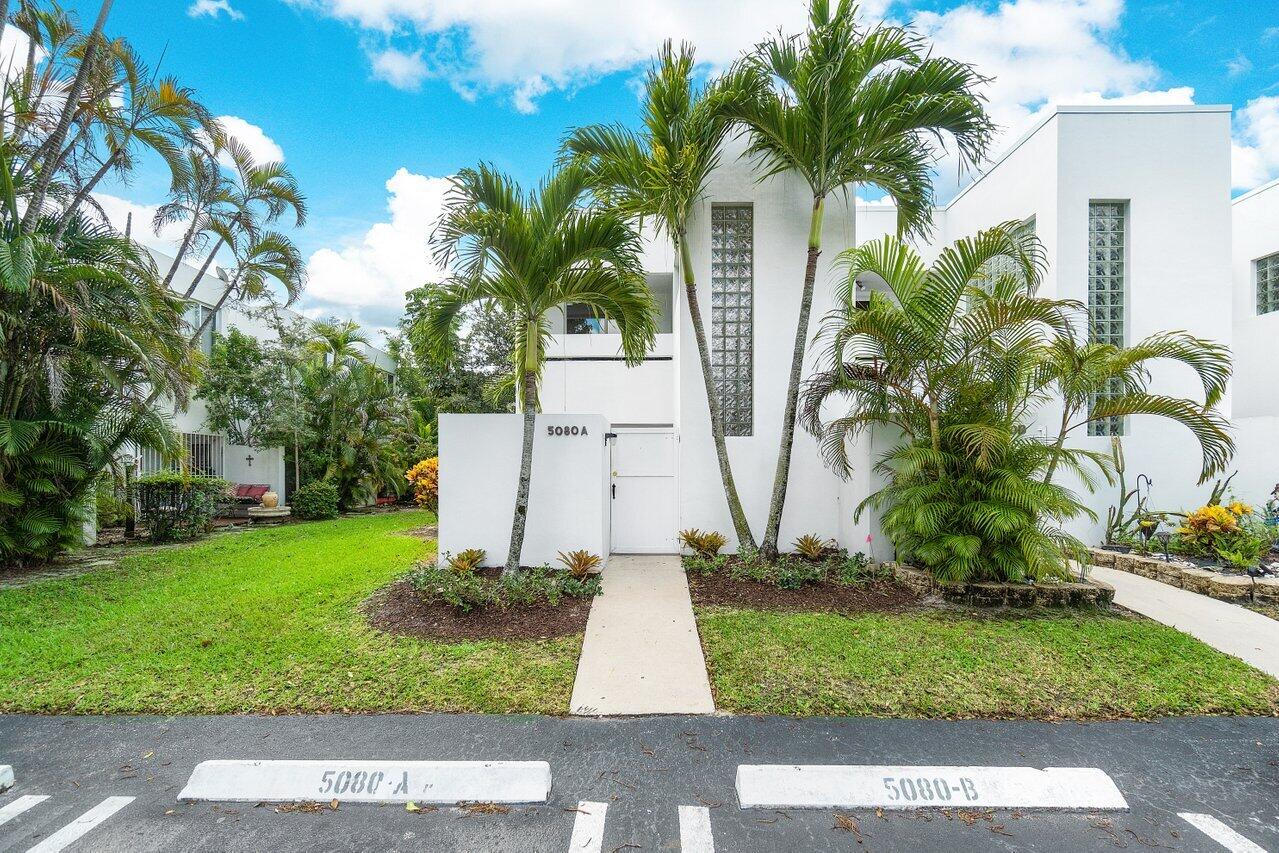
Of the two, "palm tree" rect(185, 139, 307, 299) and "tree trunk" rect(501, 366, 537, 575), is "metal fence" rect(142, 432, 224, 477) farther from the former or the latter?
"tree trunk" rect(501, 366, 537, 575)

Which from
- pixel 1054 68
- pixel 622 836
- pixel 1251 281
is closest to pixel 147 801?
pixel 622 836

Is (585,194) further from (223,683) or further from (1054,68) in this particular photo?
(1054,68)

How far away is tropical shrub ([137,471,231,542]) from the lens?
418 inches

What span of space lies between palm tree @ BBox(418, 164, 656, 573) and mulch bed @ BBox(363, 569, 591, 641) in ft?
2.43

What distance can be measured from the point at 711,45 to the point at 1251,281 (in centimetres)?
1346

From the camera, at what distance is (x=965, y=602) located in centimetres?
597

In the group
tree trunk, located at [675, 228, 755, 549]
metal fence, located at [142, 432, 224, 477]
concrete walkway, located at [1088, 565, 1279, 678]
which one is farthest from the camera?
metal fence, located at [142, 432, 224, 477]

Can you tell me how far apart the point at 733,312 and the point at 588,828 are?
7165 mm

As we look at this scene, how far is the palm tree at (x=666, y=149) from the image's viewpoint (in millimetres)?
6582

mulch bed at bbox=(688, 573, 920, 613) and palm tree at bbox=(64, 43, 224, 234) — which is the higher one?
palm tree at bbox=(64, 43, 224, 234)

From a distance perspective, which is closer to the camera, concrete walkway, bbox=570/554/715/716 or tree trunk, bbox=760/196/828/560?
concrete walkway, bbox=570/554/715/716

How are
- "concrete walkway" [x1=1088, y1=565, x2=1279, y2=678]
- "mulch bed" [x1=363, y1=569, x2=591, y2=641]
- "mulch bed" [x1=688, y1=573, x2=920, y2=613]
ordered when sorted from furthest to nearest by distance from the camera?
"mulch bed" [x1=688, y1=573, x2=920, y2=613] → "mulch bed" [x1=363, y1=569, x2=591, y2=641] → "concrete walkway" [x1=1088, y1=565, x2=1279, y2=678]

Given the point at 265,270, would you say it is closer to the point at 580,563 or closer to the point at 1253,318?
the point at 580,563

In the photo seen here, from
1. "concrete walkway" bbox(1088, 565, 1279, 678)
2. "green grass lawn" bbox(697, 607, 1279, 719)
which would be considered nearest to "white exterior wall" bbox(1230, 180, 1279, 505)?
"concrete walkway" bbox(1088, 565, 1279, 678)
